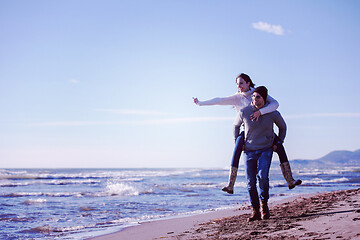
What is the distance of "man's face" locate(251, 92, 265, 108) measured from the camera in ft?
16.2

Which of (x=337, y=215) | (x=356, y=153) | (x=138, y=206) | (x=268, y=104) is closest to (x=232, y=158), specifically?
(x=268, y=104)

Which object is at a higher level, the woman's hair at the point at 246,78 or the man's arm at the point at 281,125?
the woman's hair at the point at 246,78

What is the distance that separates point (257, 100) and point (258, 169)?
94 cm

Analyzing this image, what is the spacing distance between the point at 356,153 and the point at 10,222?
4796 inches

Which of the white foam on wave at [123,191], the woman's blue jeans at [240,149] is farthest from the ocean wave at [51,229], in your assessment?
the white foam on wave at [123,191]

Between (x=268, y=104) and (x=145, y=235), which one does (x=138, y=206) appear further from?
(x=268, y=104)

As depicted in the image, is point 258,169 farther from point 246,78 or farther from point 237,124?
point 246,78

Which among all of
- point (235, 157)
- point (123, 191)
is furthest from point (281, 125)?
point (123, 191)

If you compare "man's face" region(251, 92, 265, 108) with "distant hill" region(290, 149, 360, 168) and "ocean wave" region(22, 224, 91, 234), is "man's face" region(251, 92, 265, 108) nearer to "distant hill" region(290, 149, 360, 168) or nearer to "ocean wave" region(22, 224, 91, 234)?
"ocean wave" region(22, 224, 91, 234)

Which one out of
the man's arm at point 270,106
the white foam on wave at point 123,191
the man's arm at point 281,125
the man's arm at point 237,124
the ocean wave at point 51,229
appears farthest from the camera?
the white foam on wave at point 123,191

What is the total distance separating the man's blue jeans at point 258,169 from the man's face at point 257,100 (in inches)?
23.8

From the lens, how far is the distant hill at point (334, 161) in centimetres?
8062

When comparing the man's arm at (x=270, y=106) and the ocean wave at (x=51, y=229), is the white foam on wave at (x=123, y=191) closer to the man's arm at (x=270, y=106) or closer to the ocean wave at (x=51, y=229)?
the ocean wave at (x=51, y=229)

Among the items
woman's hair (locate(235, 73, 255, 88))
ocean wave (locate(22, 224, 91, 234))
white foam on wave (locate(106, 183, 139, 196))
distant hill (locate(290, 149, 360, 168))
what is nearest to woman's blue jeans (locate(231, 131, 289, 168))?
woman's hair (locate(235, 73, 255, 88))
